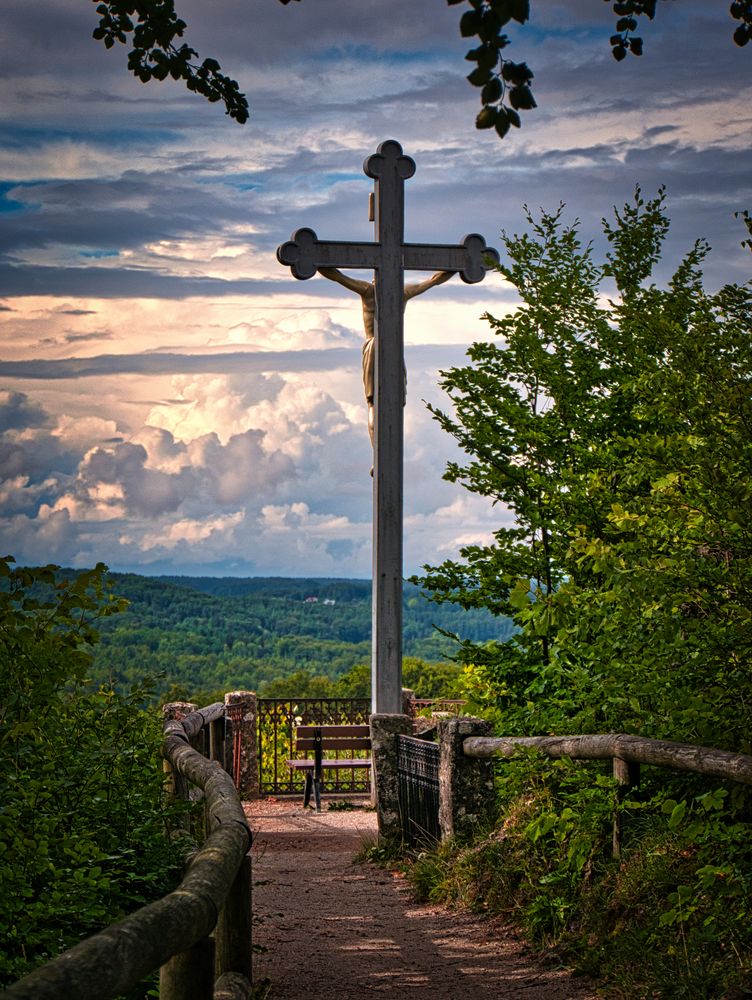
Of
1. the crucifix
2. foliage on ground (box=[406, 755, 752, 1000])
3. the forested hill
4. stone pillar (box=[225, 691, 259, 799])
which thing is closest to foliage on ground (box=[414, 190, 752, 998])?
foliage on ground (box=[406, 755, 752, 1000])

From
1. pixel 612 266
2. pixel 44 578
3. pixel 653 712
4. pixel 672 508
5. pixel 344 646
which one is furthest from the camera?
pixel 344 646

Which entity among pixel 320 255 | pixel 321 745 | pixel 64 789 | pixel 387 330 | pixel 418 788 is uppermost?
pixel 320 255

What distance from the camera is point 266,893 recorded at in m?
8.77

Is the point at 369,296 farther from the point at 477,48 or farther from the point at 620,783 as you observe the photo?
the point at 477,48

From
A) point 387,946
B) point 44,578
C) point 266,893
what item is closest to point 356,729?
Result: point 266,893

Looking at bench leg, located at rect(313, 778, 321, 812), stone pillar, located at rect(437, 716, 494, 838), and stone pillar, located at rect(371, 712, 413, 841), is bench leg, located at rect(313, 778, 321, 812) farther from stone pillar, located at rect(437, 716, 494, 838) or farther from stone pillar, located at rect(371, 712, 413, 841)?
stone pillar, located at rect(437, 716, 494, 838)

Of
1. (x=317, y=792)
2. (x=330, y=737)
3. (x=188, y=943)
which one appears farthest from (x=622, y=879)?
(x=330, y=737)

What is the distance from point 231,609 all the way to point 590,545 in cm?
4421

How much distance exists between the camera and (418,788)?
934 cm

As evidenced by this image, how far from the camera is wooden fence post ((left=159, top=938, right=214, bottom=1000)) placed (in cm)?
294

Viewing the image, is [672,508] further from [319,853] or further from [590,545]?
[319,853]

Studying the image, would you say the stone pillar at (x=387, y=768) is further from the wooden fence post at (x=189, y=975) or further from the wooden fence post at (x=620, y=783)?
the wooden fence post at (x=189, y=975)

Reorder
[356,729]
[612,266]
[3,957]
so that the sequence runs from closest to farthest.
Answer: [3,957] < [612,266] < [356,729]

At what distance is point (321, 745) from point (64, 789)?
9709 mm
